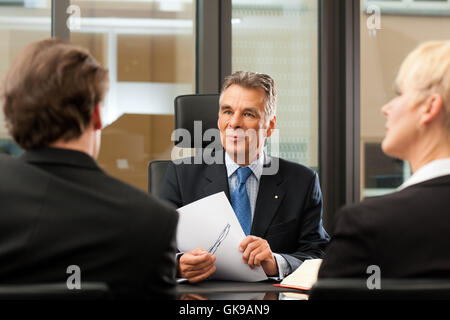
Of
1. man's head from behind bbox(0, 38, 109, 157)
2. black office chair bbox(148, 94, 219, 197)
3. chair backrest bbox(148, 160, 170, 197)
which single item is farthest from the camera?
chair backrest bbox(148, 160, 170, 197)

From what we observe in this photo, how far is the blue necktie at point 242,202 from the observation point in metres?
2.04

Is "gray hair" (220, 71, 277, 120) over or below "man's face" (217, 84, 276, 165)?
over

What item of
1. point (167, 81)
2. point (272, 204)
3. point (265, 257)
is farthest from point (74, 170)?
point (167, 81)

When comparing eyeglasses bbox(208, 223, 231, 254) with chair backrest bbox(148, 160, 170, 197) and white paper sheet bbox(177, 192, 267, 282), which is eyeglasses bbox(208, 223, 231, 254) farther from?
chair backrest bbox(148, 160, 170, 197)

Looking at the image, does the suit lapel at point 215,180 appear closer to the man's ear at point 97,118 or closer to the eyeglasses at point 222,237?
the eyeglasses at point 222,237

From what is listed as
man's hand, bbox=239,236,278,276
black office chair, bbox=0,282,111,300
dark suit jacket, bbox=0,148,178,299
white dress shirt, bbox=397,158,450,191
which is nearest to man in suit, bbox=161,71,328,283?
man's hand, bbox=239,236,278,276

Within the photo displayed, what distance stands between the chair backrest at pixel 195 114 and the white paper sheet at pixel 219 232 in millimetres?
677

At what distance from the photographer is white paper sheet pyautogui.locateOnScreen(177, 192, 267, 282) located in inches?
63.1

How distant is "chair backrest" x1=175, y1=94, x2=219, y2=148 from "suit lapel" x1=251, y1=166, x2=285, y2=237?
0.35 metres

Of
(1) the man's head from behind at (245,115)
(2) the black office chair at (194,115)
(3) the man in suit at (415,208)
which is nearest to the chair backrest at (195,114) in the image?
(2) the black office chair at (194,115)

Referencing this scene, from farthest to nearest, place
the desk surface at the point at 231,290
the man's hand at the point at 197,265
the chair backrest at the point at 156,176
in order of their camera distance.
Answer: the chair backrest at the point at 156,176, the man's hand at the point at 197,265, the desk surface at the point at 231,290

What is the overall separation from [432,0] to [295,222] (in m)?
2.76

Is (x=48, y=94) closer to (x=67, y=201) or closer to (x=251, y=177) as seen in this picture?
(x=67, y=201)
